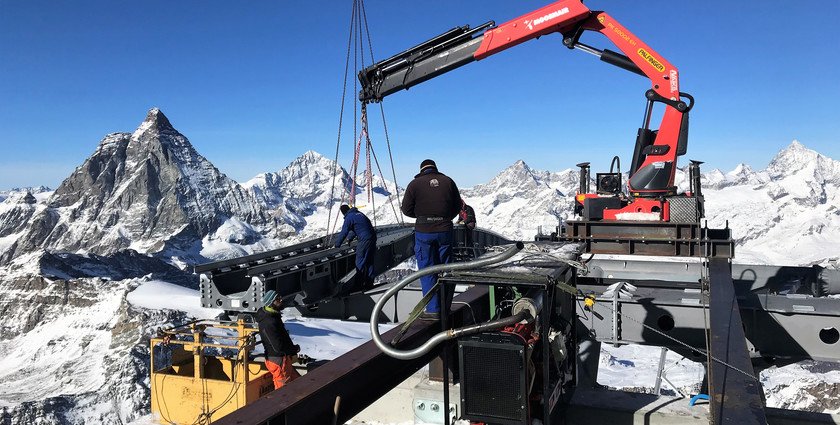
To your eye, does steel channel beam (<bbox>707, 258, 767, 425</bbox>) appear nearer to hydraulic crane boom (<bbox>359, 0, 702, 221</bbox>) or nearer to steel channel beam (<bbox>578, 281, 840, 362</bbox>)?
steel channel beam (<bbox>578, 281, 840, 362</bbox>)

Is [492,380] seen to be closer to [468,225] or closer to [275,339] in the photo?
[275,339]

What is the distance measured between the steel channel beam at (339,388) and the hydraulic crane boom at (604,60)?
7020mm

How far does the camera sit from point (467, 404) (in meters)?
4.31

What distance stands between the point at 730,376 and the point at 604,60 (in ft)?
28.5

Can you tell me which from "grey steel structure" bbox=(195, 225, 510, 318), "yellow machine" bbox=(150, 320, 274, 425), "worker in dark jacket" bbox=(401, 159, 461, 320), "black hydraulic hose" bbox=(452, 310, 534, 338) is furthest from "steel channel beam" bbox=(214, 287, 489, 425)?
"grey steel structure" bbox=(195, 225, 510, 318)

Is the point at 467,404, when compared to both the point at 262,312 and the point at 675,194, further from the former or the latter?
the point at 675,194

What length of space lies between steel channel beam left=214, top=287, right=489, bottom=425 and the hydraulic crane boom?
7.02m

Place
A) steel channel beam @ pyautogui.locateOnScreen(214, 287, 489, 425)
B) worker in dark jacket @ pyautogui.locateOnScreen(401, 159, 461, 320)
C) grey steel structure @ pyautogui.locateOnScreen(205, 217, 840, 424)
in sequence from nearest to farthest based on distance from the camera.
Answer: steel channel beam @ pyautogui.locateOnScreen(214, 287, 489, 425) → grey steel structure @ pyautogui.locateOnScreen(205, 217, 840, 424) → worker in dark jacket @ pyautogui.locateOnScreen(401, 159, 461, 320)

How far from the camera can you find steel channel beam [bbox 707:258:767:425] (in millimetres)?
3545

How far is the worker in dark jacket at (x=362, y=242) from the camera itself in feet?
36.4

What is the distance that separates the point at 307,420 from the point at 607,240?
8.26 meters

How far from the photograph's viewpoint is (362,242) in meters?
11.2

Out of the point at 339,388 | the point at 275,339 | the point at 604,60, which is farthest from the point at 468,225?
the point at 339,388

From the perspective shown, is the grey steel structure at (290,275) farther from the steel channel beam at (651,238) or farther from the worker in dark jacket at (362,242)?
the steel channel beam at (651,238)
